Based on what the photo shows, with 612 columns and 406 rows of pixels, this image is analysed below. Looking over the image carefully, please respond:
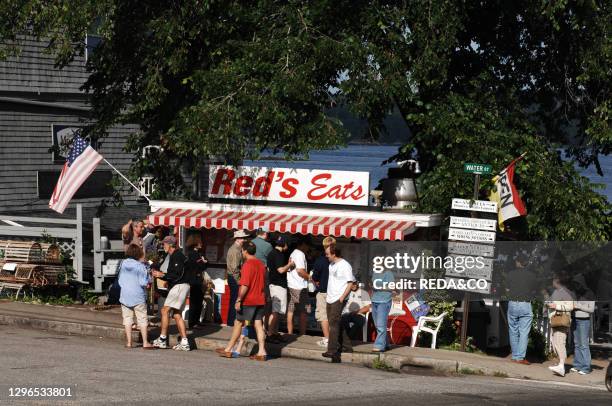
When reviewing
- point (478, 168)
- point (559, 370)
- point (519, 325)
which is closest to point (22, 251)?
point (478, 168)

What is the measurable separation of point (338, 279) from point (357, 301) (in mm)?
2483

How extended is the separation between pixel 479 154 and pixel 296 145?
3213mm

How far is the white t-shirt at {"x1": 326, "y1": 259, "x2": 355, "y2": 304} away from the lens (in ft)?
53.3

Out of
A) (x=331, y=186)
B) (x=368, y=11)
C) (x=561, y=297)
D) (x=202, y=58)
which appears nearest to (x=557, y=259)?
(x=561, y=297)

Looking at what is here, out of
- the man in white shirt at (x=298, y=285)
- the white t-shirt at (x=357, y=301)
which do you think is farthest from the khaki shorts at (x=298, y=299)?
the white t-shirt at (x=357, y=301)

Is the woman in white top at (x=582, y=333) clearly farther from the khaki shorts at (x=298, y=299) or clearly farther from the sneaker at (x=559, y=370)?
the khaki shorts at (x=298, y=299)

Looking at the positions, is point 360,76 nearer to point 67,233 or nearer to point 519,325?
point 519,325

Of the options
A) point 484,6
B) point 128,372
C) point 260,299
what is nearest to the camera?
point 128,372

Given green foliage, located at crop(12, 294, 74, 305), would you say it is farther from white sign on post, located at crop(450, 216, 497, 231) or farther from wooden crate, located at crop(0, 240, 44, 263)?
white sign on post, located at crop(450, 216, 497, 231)

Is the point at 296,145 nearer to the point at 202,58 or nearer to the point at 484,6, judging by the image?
the point at 202,58

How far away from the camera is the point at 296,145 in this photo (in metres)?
19.4

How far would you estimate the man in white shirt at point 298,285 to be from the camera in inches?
699

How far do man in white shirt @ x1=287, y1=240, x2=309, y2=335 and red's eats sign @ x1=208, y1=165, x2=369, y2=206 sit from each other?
40.8 inches

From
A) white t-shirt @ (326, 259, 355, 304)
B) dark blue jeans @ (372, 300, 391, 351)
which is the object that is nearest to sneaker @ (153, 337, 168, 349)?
white t-shirt @ (326, 259, 355, 304)
